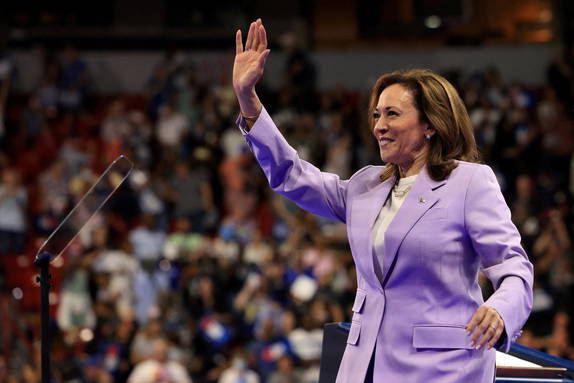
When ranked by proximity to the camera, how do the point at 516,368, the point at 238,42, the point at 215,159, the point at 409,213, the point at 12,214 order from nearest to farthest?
the point at 409,213, the point at 238,42, the point at 516,368, the point at 12,214, the point at 215,159

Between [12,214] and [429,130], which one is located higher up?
[429,130]

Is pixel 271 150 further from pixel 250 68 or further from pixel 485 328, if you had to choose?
pixel 485 328

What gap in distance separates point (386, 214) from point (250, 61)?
23.1 inches

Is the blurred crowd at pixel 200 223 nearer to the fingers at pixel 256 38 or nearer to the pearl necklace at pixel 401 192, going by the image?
the pearl necklace at pixel 401 192

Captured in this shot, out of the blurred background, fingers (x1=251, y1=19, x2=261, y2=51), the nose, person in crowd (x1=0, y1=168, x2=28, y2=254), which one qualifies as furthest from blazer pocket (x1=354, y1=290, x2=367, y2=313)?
person in crowd (x1=0, y1=168, x2=28, y2=254)

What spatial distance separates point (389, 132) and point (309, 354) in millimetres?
6118

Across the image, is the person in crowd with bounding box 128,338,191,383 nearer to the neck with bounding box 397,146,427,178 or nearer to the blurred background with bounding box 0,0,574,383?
the blurred background with bounding box 0,0,574,383

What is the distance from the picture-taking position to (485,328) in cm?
226

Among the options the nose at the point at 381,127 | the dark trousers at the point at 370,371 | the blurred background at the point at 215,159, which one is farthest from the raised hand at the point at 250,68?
the blurred background at the point at 215,159

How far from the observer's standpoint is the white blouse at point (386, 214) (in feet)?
8.61

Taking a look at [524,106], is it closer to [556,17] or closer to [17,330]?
[556,17]

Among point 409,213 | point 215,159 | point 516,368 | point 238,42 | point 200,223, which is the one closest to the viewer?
point 409,213

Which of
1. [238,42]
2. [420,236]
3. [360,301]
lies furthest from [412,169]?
[238,42]

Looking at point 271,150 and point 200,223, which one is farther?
point 200,223
